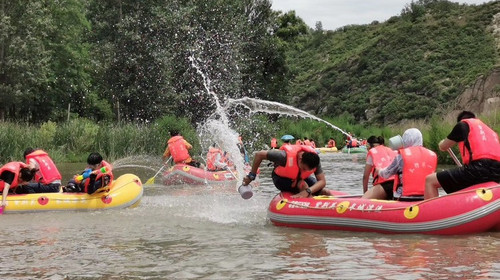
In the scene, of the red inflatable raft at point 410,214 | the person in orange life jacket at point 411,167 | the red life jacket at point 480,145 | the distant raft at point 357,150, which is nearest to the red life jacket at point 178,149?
the red inflatable raft at point 410,214

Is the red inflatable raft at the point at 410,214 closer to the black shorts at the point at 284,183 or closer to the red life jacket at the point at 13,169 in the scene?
the black shorts at the point at 284,183

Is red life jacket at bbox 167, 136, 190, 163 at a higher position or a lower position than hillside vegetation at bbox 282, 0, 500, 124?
lower

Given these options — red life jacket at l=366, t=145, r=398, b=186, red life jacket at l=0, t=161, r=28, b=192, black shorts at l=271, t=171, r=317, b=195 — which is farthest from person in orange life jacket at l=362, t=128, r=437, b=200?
red life jacket at l=0, t=161, r=28, b=192

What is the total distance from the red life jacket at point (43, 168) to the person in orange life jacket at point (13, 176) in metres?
0.20

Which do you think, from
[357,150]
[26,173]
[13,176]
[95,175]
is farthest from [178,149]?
[357,150]

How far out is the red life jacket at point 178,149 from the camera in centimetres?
1812

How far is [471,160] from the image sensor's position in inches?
352

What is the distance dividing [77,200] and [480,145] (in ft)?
21.6

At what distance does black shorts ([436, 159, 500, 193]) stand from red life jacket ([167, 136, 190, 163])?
9.83 m

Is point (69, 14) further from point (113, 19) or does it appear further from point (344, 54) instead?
point (344, 54)

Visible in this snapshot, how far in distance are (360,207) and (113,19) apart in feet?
89.4

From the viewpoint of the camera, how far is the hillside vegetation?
64500mm

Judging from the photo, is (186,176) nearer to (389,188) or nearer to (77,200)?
(77,200)

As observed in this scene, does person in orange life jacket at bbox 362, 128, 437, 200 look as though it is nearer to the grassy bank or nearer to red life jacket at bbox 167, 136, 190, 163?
red life jacket at bbox 167, 136, 190, 163
